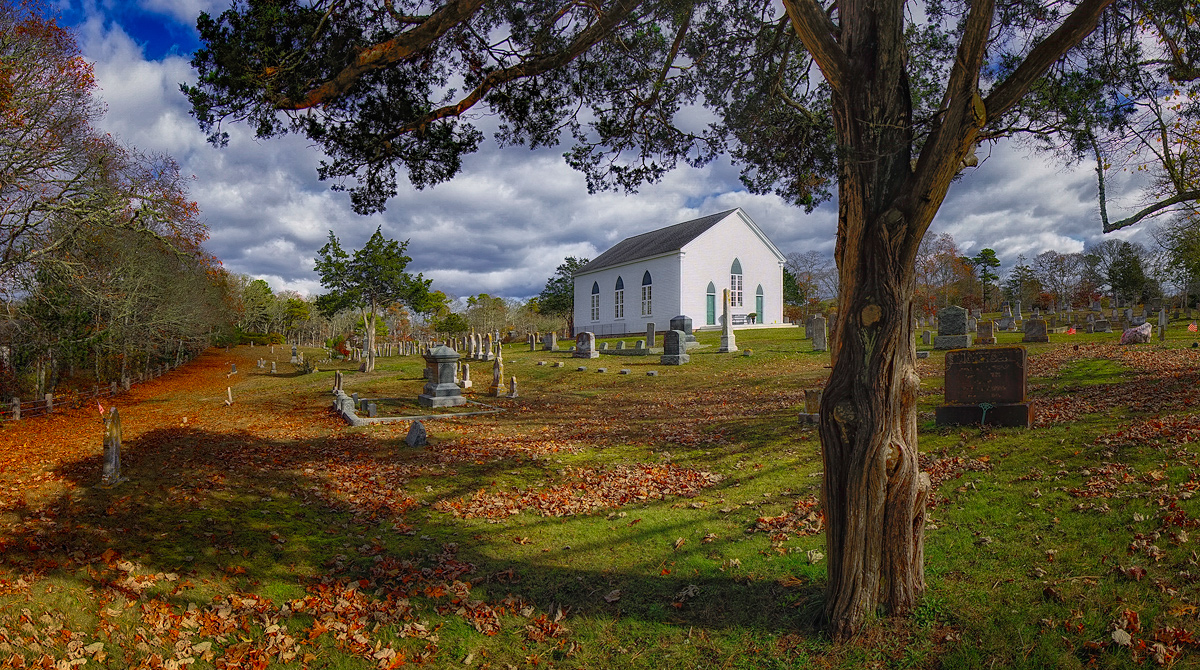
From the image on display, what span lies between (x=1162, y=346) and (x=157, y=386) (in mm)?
39011

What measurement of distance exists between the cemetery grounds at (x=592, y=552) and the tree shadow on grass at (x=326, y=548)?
1.3 inches

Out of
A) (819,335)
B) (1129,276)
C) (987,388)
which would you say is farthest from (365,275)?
(1129,276)

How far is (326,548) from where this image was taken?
243 inches

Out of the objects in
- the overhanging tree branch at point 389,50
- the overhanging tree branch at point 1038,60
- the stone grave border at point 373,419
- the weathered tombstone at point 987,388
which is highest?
the overhanging tree branch at point 389,50

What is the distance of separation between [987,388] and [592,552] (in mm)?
7369

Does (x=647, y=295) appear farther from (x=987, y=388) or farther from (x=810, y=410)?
(x=987, y=388)

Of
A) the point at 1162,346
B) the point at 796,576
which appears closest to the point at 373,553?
the point at 796,576

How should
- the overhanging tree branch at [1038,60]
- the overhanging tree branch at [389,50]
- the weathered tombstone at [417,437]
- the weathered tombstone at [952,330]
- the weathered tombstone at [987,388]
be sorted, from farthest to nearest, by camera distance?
the weathered tombstone at [952,330], the weathered tombstone at [417,437], the weathered tombstone at [987,388], the overhanging tree branch at [389,50], the overhanging tree branch at [1038,60]

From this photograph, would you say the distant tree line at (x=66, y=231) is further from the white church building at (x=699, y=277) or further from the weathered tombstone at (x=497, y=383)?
the white church building at (x=699, y=277)

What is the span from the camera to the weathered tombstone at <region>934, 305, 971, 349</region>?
21344 millimetres

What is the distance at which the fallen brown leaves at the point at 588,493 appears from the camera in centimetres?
766

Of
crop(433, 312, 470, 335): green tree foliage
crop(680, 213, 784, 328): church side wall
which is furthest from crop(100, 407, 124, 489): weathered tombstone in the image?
crop(433, 312, 470, 335): green tree foliage

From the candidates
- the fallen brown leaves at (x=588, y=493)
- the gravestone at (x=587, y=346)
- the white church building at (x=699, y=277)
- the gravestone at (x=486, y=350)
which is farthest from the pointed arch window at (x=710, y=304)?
the fallen brown leaves at (x=588, y=493)

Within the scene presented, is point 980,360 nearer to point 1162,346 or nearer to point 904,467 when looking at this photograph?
point 904,467
